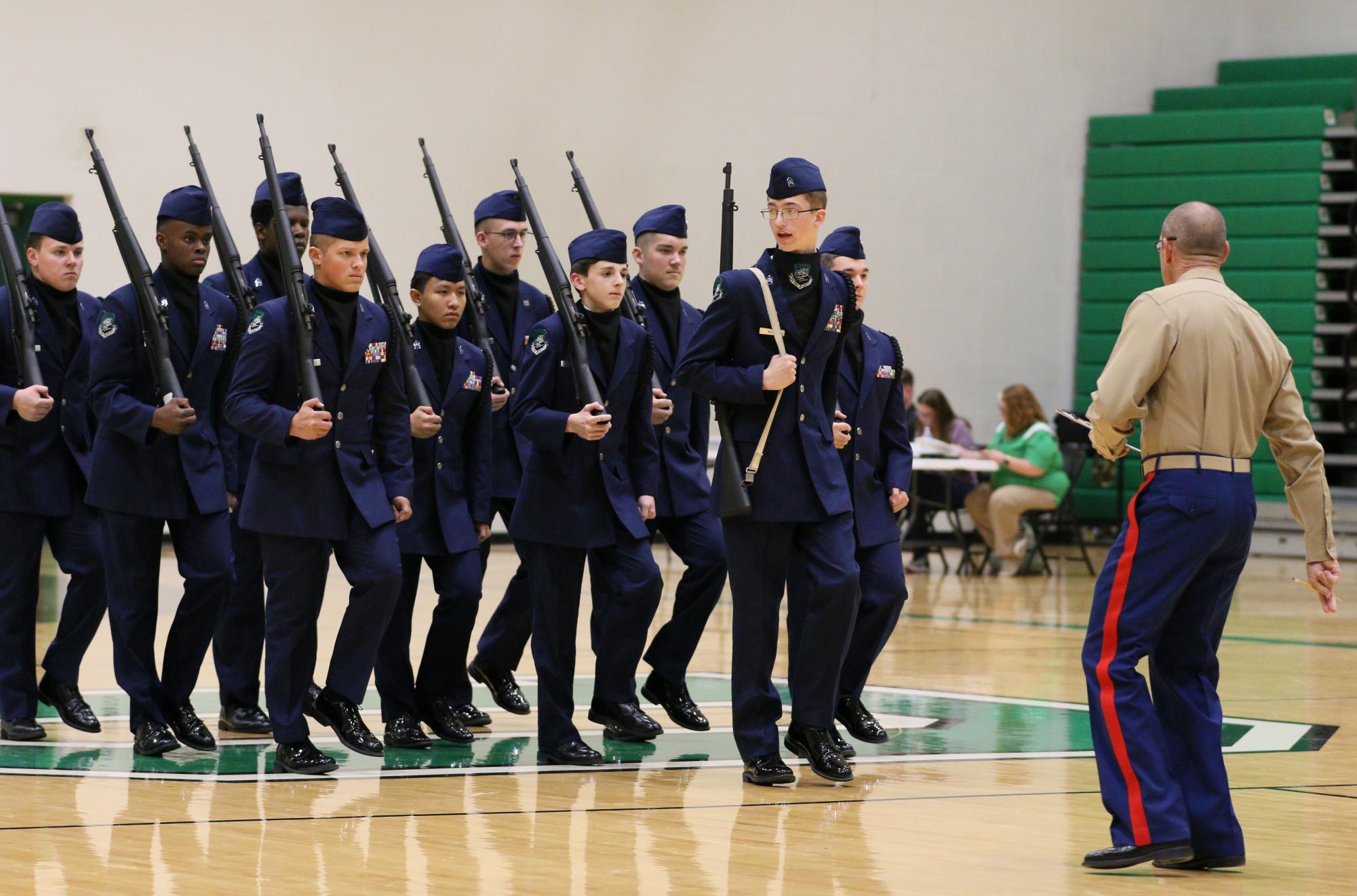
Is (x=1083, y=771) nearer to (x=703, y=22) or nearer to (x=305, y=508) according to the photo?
(x=305, y=508)

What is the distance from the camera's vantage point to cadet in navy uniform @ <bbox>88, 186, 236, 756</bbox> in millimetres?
5867

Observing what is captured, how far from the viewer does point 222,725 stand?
639 cm

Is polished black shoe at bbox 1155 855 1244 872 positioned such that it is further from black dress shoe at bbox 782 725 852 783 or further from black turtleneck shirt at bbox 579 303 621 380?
black turtleneck shirt at bbox 579 303 621 380

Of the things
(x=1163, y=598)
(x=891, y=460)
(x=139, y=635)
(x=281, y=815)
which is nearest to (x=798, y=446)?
Result: (x=891, y=460)

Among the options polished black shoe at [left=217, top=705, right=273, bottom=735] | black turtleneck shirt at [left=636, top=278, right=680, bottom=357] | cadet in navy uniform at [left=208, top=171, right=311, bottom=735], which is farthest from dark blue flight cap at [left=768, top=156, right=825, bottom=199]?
polished black shoe at [left=217, top=705, right=273, bottom=735]

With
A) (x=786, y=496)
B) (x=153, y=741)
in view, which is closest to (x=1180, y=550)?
(x=786, y=496)

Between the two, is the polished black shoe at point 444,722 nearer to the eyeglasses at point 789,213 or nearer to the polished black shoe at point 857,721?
the polished black shoe at point 857,721

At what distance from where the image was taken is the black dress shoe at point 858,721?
625 cm

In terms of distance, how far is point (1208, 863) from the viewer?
177 inches

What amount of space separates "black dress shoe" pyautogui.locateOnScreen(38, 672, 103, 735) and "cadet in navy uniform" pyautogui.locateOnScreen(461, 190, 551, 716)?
1.36 metres

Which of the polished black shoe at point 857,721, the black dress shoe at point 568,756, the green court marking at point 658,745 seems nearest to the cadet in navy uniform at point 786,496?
the green court marking at point 658,745

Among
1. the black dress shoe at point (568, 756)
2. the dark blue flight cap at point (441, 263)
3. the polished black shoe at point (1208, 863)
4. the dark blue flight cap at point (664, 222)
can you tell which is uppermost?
the dark blue flight cap at point (664, 222)

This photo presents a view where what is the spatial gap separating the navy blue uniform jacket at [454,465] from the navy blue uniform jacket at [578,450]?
317 mm

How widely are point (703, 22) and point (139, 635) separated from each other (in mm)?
10542
